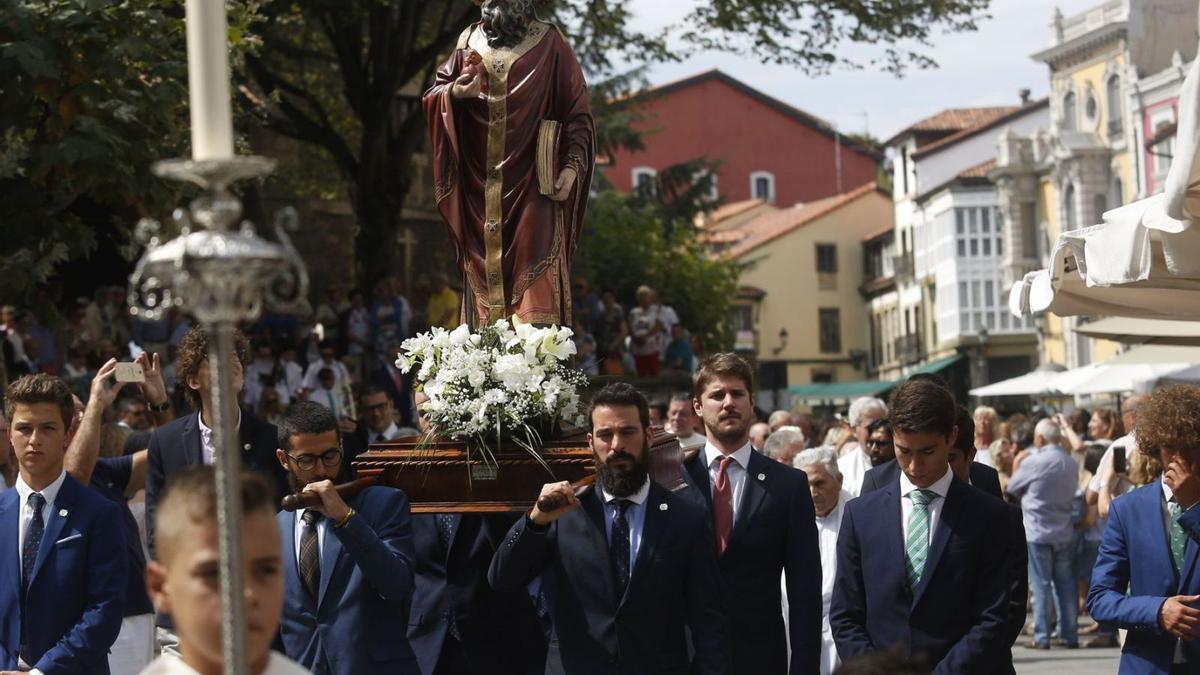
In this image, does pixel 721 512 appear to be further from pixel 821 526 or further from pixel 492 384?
pixel 821 526

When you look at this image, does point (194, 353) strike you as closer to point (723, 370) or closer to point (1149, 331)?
point (723, 370)

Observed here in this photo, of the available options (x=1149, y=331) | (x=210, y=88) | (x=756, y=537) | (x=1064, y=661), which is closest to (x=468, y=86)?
(x=756, y=537)

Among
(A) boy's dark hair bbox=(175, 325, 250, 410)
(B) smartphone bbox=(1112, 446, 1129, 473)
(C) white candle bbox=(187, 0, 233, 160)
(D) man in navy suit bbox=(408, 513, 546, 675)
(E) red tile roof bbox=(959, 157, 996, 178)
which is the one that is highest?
(E) red tile roof bbox=(959, 157, 996, 178)

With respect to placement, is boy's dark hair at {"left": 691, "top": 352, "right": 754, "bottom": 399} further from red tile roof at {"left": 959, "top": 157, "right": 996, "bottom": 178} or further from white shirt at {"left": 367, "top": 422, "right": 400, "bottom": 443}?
red tile roof at {"left": 959, "top": 157, "right": 996, "bottom": 178}

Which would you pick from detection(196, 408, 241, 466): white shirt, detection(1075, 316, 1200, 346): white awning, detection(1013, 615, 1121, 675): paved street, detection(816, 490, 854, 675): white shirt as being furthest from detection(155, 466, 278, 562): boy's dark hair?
detection(1013, 615, 1121, 675): paved street

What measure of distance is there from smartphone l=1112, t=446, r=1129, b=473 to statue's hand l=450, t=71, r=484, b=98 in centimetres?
650

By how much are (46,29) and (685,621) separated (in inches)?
361

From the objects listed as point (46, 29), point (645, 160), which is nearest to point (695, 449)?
point (46, 29)

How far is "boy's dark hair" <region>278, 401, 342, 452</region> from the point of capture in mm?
6992

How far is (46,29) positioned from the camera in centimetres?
1444

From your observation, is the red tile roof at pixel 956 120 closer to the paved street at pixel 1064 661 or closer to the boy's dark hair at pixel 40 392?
the paved street at pixel 1064 661

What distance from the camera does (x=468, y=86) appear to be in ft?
29.3

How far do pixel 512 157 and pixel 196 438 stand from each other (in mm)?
2014

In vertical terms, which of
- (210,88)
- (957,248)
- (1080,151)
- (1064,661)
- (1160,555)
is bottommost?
(1064,661)
